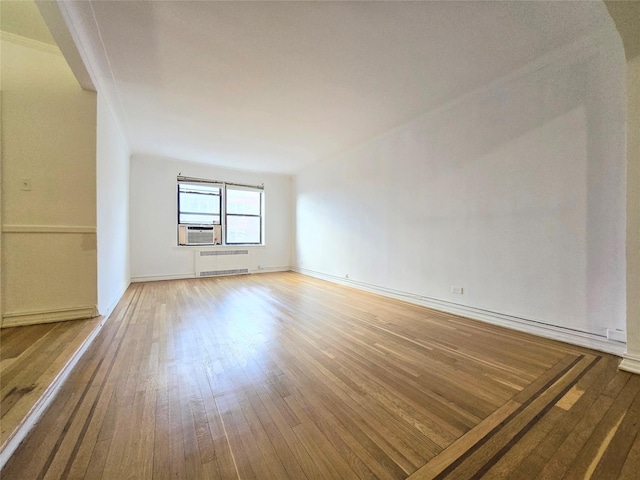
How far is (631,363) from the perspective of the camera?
194cm

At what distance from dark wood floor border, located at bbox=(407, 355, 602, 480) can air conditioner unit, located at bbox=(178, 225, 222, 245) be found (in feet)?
20.5

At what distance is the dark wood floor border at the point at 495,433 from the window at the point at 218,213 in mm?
6262

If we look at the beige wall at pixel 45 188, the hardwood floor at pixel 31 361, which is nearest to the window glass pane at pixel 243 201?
the beige wall at pixel 45 188

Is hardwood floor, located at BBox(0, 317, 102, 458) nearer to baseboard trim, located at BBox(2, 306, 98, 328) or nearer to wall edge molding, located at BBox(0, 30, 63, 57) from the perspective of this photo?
baseboard trim, located at BBox(2, 306, 98, 328)

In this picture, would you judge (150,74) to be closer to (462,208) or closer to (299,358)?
(299,358)

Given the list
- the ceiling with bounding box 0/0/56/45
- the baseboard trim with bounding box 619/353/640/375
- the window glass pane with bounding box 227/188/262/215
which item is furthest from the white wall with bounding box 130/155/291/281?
the baseboard trim with bounding box 619/353/640/375

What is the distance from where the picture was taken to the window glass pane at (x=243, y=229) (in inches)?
264

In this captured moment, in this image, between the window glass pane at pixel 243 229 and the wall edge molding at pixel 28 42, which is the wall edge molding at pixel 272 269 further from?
the wall edge molding at pixel 28 42

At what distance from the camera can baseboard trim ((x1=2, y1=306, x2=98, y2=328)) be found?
2441mm

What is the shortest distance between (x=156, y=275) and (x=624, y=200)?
291 inches

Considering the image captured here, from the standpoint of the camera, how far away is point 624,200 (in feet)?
7.06

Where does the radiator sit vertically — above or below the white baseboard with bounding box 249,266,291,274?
above

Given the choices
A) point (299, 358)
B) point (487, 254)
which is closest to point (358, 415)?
Answer: point (299, 358)

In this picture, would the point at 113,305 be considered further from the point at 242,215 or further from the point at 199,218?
the point at 242,215
